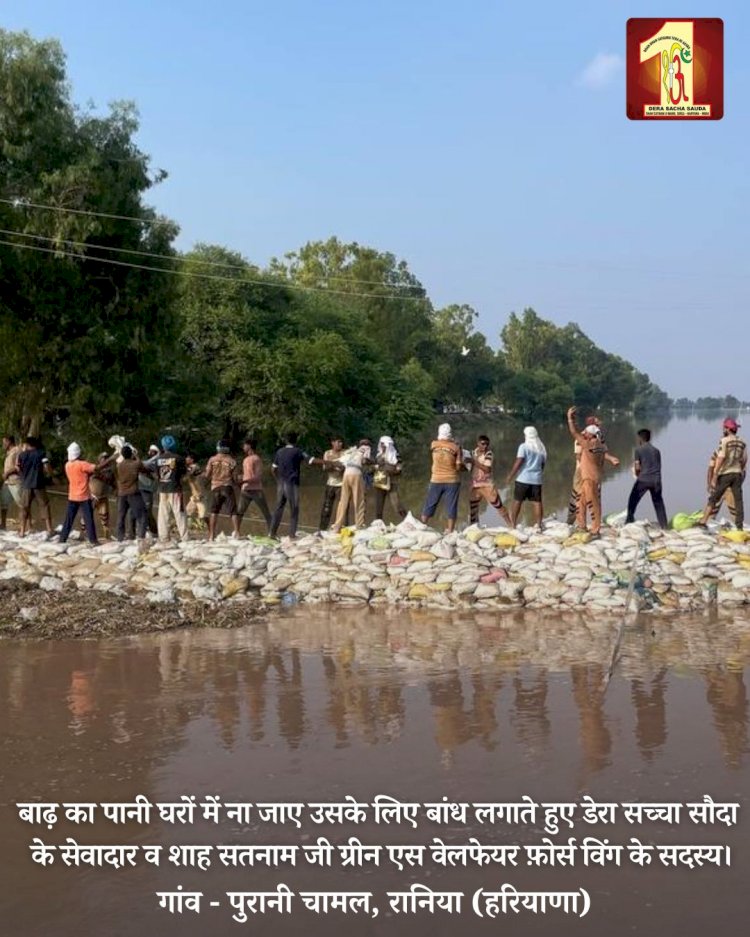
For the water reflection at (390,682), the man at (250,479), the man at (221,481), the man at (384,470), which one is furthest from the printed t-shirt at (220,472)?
the water reflection at (390,682)

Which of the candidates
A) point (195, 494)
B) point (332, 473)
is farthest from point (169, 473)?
point (332, 473)

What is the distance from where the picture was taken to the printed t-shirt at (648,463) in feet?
41.6

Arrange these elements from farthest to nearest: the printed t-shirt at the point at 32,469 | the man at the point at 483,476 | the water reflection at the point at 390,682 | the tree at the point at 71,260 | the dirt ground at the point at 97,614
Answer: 1. the tree at the point at 71,260
2. the printed t-shirt at the point at 32,469
3. the man at the point at 483,476
4. the dirt ground at the point at 97,614
5. the water reflection at the point at 390,682

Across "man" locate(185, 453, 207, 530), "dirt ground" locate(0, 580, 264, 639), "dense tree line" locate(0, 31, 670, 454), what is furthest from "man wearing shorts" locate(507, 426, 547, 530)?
"dense tree line" locate(0, 31, 670, 454)

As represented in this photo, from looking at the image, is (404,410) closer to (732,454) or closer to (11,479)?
(11,479)

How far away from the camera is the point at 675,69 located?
1543 centimetres

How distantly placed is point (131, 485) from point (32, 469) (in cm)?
190

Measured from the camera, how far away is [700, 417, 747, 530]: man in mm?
12820

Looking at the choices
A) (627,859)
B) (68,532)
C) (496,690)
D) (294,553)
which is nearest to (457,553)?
(294,553)

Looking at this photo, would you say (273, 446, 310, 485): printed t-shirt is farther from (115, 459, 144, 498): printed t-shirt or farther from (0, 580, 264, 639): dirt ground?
(0, 580, 264, 639): dirt ground

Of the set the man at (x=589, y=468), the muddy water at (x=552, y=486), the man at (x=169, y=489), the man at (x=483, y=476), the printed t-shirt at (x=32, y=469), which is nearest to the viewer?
the man at (x=589, y=468)

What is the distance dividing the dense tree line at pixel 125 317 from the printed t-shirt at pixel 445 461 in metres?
11.6

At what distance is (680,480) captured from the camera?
32.9 meters

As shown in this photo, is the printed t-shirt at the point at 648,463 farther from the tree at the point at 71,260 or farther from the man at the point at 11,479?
the tree at the point at 71,260
